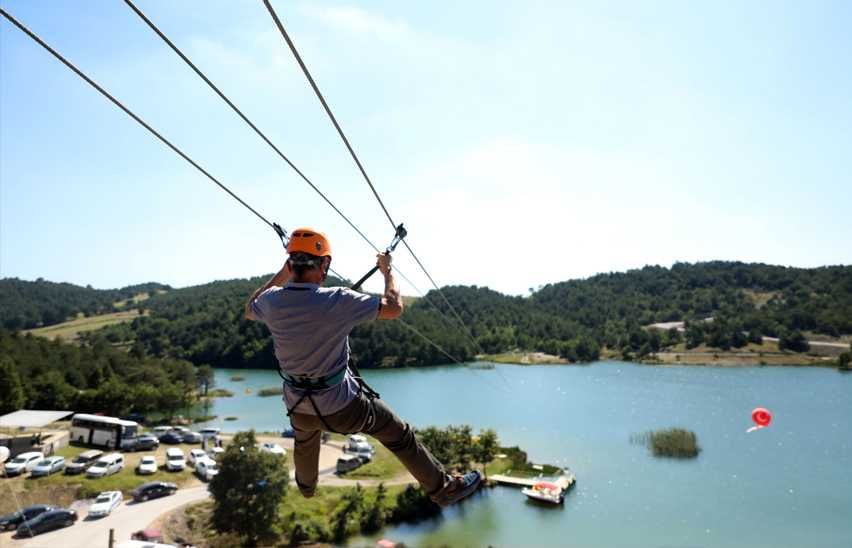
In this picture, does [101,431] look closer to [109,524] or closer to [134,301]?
[109,524]

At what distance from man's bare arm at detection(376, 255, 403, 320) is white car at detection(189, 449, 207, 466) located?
29.8m

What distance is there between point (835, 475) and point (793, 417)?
49.8 ft

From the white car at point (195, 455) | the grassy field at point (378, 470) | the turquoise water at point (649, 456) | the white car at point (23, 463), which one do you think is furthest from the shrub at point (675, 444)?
the white car at point (23, 463)

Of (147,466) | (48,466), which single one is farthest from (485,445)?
(48,466)

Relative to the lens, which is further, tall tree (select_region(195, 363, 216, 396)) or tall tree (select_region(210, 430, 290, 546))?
→ tall tree (select_region(195, 363, 216, 396))

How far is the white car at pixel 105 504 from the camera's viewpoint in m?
22.1

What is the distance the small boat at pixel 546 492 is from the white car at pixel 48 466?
22287 mm

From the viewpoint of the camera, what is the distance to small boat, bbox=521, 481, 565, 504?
29042 millimetres

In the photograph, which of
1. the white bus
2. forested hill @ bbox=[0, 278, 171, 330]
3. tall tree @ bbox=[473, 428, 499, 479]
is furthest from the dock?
forested hill @ bbox=[0, 278, 171, 330]

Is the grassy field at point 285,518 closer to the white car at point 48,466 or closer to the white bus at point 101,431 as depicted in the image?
the white car at point 48,466

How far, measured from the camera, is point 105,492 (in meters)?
24.1

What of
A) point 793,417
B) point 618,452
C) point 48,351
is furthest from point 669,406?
point 48,351

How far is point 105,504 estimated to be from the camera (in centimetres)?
2266

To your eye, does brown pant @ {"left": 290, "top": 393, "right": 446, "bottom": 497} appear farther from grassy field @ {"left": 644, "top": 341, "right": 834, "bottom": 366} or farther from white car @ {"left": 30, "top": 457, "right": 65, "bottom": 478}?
grassy field @ {"left": 644, "top": 341, "right": 834, "bottom": 366}
